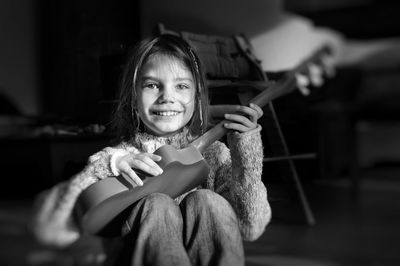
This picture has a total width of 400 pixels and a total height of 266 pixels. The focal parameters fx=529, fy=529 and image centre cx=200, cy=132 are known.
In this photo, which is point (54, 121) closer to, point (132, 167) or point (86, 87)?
point (86, 87)

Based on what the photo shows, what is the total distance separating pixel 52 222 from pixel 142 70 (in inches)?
12.0

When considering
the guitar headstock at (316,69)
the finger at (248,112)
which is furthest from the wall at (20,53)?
the guitar headstock at (316,69)

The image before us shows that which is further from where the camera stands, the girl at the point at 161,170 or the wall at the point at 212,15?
the wall at the point at 212,15

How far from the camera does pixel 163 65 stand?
36.2 inches

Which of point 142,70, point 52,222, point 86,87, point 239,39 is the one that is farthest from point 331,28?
point 52,222

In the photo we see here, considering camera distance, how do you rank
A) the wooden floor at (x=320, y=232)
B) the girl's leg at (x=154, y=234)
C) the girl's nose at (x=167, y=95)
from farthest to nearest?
the wooden floor at (x=320, y=232) < the girl's nose at (x=167, y=95) < the girl's leg at (x=154, y=234)

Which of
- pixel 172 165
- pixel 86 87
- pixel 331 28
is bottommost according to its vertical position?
pixel 172 165

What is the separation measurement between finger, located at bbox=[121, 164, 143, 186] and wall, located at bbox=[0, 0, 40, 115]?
249 mm

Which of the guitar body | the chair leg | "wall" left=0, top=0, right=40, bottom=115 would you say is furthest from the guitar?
"wall" left=0, top=0, right=40, bottom=115

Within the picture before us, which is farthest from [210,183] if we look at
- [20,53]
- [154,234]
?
[20,53]

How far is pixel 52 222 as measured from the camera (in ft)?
3.00

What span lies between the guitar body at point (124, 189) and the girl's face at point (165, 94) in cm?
6

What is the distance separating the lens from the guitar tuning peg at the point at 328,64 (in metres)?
0.90

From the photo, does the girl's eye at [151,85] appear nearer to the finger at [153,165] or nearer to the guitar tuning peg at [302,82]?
the finger at [153,165]
